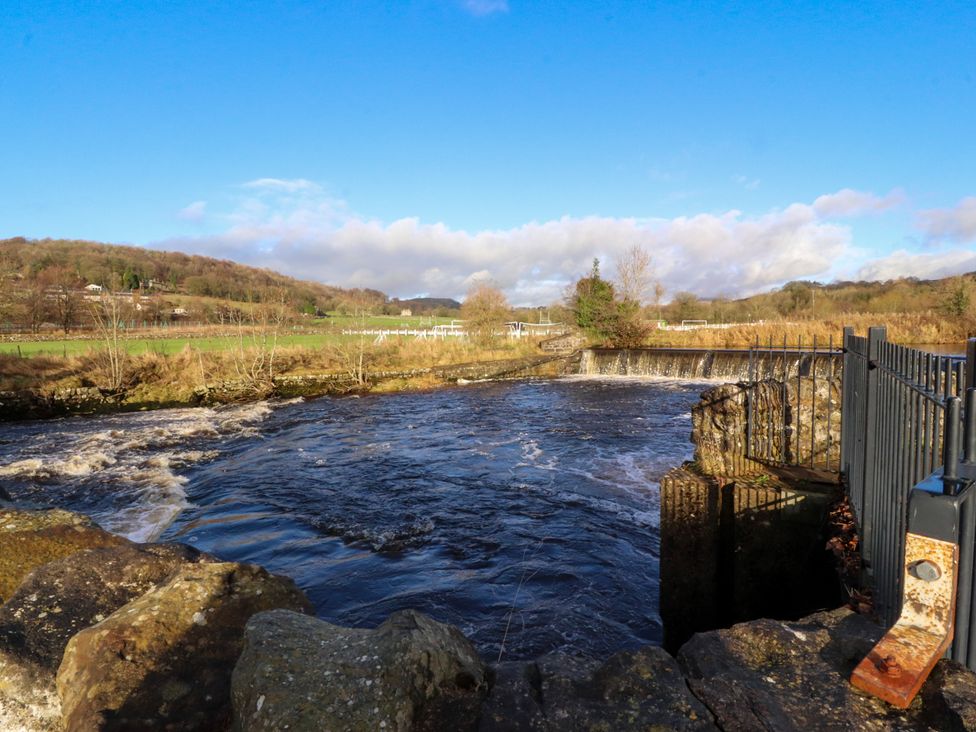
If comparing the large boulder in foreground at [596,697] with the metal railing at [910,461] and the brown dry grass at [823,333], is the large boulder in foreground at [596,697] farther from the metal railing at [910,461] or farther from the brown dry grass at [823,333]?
the brown dry grass at [823,333]

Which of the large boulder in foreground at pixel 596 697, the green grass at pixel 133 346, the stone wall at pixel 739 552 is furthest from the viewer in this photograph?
the green grass at pixel 133 346

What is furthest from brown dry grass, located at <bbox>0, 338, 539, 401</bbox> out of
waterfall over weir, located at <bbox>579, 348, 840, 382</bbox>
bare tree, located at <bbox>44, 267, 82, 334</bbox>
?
bare tree, located at <bbox>44, 267, 82, 334</bbox>

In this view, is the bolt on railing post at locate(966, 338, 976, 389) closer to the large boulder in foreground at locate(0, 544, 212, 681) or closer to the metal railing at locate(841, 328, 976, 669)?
the metal railing at locate(841, 328, 976, 669)

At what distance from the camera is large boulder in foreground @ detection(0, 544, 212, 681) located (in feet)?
10.9

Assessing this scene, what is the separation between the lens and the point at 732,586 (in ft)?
Result: 18.8

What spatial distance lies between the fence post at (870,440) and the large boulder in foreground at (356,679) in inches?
117

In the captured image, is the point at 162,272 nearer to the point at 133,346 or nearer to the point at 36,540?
the point at 133,346

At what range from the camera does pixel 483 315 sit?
37.2m

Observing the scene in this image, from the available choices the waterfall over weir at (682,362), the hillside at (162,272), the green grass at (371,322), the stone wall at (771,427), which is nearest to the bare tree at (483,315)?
the waterfall over weir at (682,362)

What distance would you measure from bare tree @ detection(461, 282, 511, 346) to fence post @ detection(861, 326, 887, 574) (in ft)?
108

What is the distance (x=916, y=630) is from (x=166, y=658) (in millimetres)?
3554

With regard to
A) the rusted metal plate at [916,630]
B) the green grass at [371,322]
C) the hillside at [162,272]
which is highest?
the hillside at [162,272]

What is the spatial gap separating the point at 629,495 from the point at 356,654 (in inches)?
352

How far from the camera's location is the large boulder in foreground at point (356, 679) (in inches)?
87.7
